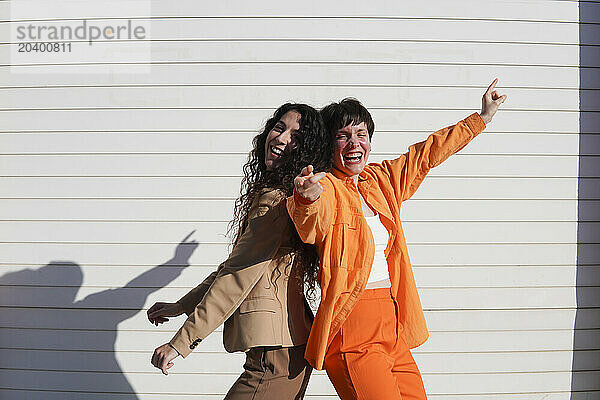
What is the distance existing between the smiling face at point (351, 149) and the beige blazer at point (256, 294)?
0.32 m

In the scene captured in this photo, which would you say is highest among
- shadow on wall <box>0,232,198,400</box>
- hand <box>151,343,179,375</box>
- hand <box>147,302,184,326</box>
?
hand <box>147,302,184,326</box>

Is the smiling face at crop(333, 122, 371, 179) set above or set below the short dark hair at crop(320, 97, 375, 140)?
below

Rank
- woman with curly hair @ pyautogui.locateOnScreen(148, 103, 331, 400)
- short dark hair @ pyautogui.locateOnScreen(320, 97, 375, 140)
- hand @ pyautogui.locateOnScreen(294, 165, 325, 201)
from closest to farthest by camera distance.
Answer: hand @ pyautogui.locateOnScreen(294, 165, 325, 201)
woman with curly hair @ pyautogui.locateOnScreen(148, 103, 331, 400)
short dark hair @ pyautogui.locateOnScreen(320, 97, 375, 140)

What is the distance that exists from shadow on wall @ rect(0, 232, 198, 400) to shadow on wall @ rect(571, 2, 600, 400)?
252 centimetres

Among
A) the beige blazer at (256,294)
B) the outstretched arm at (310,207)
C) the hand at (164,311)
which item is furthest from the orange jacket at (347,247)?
the hand at (164,311)

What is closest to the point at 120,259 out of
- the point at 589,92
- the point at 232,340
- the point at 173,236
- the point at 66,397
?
the point at 173,236

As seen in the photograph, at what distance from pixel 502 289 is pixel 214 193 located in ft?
6.00

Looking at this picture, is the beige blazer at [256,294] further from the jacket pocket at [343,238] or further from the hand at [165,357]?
the jacket pocket at [343,238]

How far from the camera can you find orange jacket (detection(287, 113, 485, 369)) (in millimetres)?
2166

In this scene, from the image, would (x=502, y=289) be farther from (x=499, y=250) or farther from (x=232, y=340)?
(x=232, y=340)

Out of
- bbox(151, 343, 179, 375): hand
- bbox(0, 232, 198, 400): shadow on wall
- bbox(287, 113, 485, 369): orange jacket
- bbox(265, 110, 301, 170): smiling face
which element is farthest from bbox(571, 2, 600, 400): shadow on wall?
bbox(151, 343, 179, 375): hand

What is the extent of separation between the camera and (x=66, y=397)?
398 centimetres

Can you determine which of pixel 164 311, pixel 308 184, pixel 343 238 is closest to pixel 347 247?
pixel 343 238

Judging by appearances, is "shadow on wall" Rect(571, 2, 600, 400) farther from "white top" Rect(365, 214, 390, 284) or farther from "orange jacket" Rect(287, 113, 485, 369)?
"white top" Rect(365, 214, 390, 284)
